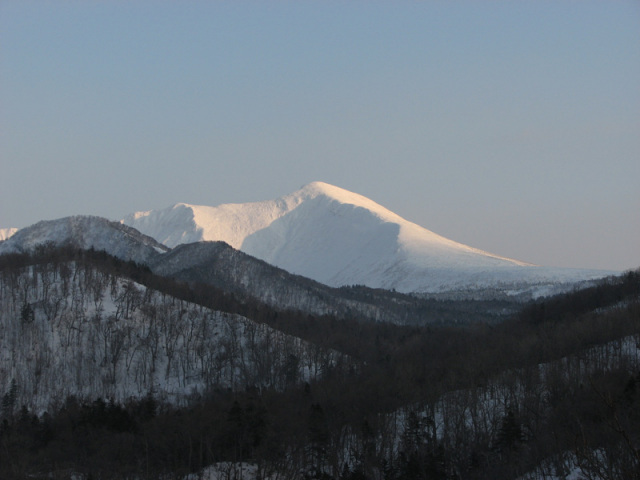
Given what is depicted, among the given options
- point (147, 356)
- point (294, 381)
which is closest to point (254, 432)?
point (294, 381)

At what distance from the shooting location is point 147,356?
117125 mm

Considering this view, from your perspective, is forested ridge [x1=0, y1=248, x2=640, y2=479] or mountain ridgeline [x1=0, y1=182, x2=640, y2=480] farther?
mountain ridgeline [x1=0, y1=182, x2=640, y2=480]

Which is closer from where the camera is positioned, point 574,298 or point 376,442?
point 376,442

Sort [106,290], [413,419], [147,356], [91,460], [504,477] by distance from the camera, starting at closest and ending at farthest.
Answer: [504,477] → [91,460] → [413,419] → [147,356] → [106,290]

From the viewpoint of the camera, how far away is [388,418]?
3051 inches

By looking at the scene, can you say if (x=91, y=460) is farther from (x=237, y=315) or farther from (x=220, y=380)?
(x=237, y=315)

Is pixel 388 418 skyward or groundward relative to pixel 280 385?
skyward

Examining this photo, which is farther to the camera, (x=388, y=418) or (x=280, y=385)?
(x=280, y=385)

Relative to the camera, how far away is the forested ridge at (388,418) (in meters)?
59.6

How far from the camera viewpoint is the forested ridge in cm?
5959

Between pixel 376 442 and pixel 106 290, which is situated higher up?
pixel 106 290

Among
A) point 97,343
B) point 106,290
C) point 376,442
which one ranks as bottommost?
point 376,442

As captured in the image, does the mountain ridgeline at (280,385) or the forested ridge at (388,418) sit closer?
the forested ridge at (388,418)

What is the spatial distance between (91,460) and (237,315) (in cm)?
7334
